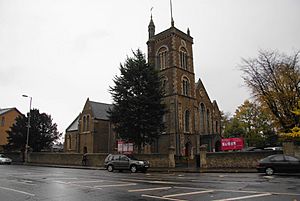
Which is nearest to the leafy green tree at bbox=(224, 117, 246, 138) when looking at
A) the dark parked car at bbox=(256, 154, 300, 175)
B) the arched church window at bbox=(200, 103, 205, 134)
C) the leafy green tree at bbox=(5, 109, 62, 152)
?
the arched church window at bbox=(200, 103, 205, 134)

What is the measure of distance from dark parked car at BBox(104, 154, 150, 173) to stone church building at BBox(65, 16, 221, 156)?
37.2 feet

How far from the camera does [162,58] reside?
148ft

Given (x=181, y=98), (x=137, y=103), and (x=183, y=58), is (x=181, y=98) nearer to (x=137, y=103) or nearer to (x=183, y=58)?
(x=183, y=58)

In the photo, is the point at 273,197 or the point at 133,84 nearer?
the point at 273,197

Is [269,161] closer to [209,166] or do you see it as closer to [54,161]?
[209,166]

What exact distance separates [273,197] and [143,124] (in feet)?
75.8

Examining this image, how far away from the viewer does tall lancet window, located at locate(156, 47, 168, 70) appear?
4469 centimetres

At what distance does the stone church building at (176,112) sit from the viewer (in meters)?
40.7

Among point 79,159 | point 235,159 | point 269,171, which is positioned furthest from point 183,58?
point 269,171

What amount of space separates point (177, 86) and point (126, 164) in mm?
18769

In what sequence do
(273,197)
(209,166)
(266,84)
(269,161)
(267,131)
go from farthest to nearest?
(267,131) → (266,84) → (209,166) → (269,161) → (273,197)

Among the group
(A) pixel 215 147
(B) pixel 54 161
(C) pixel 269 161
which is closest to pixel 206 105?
(A) pixel 215 147

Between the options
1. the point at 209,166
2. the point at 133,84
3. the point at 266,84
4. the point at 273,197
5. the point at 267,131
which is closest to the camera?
the point at 273,197

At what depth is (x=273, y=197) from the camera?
9.53 meters
